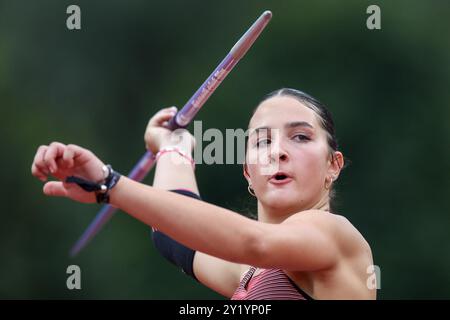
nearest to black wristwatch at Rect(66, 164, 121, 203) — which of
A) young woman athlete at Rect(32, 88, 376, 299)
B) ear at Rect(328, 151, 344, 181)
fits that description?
young woman athlete at Rect(32, 88, 376, 299)

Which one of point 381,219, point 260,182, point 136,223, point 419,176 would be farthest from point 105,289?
point 260,182

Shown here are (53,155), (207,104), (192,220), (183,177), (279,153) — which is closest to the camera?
(53,155)

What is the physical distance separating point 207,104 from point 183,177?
5.55 m

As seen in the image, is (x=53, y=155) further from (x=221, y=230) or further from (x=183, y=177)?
(x=183, y=177)

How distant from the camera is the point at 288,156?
10.3 feet

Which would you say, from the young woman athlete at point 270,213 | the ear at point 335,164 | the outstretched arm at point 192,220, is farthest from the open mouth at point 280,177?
the outstretched arm at point 192,220

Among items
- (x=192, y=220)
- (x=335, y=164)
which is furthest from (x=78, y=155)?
(x=335, y=164)

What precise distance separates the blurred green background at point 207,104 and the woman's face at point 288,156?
5763mm

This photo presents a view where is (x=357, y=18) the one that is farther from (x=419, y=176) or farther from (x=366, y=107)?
(x=419, y=176)

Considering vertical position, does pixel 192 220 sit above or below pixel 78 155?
below

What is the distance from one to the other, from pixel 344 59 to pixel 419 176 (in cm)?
151

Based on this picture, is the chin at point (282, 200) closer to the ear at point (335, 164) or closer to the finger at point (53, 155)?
the ear at point (335, 164)

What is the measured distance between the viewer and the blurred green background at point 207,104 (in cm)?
918

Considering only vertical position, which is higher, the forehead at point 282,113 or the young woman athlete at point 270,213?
the forehead at point 282,113
